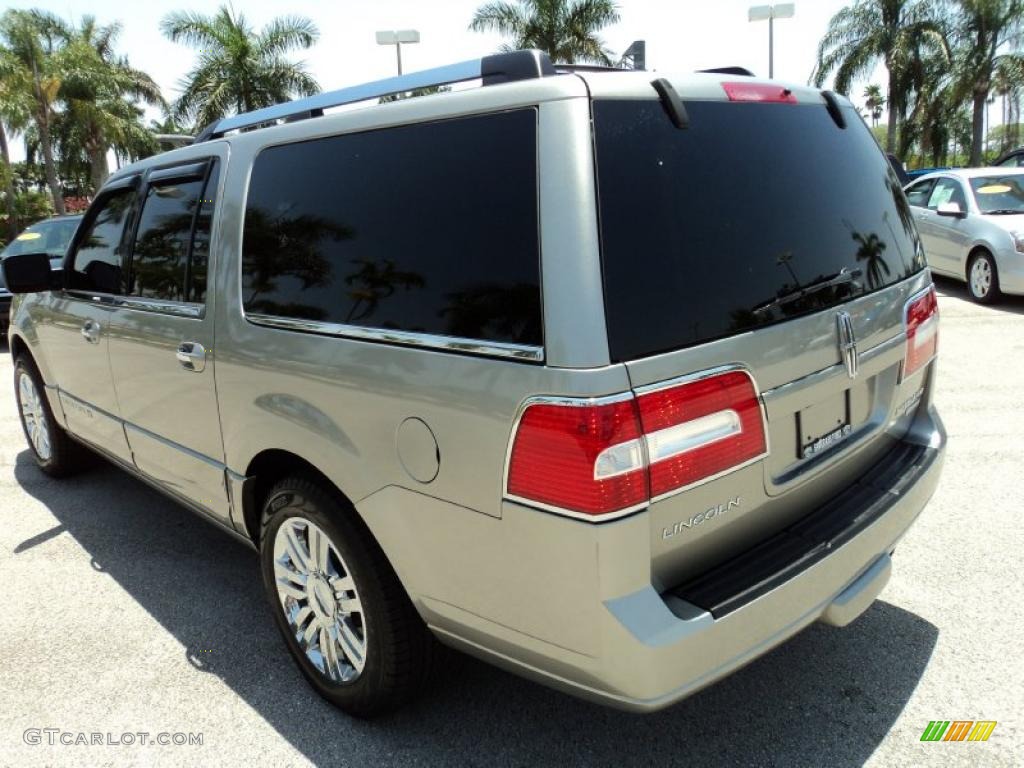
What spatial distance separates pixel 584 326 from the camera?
1790 mm

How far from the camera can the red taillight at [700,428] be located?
1832 millimetres

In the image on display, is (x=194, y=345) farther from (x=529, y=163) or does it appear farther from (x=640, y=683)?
(x=640, y=683)

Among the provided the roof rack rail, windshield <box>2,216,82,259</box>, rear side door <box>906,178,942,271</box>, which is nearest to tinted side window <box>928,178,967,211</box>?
rear side door <box>906,178,942,271</box>

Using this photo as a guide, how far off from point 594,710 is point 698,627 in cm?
94

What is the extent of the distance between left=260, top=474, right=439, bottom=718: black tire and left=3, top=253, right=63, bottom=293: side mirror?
2.21 meters

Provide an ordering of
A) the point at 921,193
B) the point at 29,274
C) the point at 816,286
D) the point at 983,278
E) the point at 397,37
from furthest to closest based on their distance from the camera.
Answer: the point at 397,37 < the point at 921,193 < the point at 983,278 < the point at 29,274 < the point at 816,286

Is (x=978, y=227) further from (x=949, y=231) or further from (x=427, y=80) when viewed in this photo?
(x=427, y=80)

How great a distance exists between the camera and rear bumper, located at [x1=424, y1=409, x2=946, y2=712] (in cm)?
184

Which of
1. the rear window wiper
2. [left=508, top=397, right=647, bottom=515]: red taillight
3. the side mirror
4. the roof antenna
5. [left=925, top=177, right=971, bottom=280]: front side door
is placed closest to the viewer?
[left=508, top=397, right=647, bottom=515]: red taillight

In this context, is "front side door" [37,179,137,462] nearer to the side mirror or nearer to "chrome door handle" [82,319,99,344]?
"chrome door handle" [82,319,99,344]

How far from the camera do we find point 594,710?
2.66 meters

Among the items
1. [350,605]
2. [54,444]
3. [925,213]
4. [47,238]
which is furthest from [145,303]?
[925,213]

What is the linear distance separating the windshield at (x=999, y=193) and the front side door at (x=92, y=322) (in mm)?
10024

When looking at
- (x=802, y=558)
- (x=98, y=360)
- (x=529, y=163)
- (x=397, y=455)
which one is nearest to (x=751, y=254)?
(x=529, y=163)
